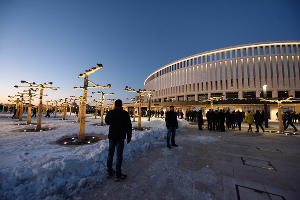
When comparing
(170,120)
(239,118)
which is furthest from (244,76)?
(170,120)

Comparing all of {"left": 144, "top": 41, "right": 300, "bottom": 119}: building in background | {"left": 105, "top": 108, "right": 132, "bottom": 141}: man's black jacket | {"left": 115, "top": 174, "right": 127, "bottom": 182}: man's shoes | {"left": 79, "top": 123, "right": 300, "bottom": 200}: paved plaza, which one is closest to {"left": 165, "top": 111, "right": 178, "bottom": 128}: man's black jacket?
{"left": 79, "top": 123, "right": 300, "bottom": 200}: paved plaza

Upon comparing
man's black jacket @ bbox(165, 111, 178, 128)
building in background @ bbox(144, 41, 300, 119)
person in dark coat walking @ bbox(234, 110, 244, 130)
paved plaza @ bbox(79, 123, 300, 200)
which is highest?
building in background @ bbox(144, 41, 300, 119)

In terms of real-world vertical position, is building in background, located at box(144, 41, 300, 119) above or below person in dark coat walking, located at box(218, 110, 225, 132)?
above

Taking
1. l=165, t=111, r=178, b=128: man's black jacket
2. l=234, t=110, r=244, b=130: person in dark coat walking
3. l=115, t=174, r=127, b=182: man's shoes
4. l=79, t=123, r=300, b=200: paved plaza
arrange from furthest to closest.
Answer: l=234, t=110, r=244, b=130: person in dark coat walking
l=165, t=111, r=178, b=128: man's black jacket
l=115, t=174, r=127, b=182: man's shoes
l=79, t=123, r=300, b=200: paved plaza

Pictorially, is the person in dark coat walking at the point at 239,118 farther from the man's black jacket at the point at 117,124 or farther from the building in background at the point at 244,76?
the building in background at the point at 244,76

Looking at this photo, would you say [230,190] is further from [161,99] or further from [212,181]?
[161,99]

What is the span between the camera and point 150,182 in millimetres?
2721

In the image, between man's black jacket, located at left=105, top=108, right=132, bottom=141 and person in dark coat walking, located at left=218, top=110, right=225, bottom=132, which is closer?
man's black jacket, located at left=105, top=108, right=132, bottom=141

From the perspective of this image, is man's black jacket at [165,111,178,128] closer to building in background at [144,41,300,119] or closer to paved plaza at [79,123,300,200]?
paved plaza at [79,123,300,200]

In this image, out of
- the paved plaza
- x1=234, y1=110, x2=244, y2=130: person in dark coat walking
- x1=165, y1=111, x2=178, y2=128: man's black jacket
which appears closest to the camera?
the paved plaza

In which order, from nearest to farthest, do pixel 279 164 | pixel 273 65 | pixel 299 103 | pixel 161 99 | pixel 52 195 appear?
pixel 52 195, pixel 279 164, pixel 299 103, pixel 273 65, pixel 161 99

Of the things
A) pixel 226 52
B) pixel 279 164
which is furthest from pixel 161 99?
pixel 279 164

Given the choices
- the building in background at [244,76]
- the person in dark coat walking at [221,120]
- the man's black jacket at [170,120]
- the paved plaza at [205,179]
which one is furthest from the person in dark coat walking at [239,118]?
the building in background at [244,76]

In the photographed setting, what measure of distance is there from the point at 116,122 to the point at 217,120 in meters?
10.6
